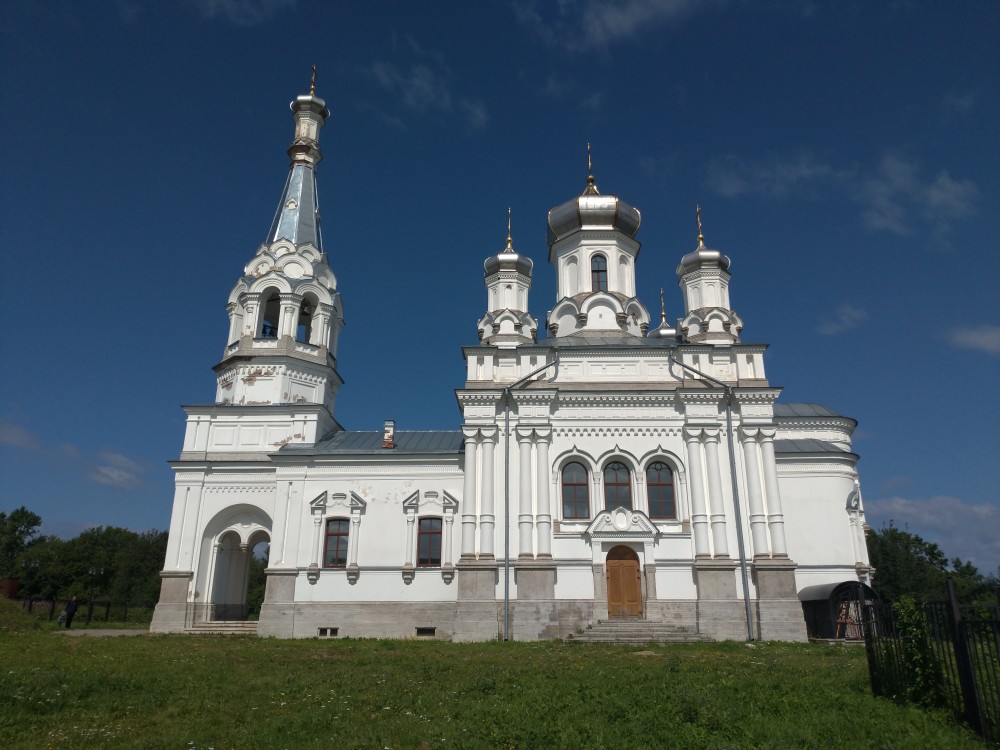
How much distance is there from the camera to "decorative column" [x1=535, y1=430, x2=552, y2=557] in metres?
22.3

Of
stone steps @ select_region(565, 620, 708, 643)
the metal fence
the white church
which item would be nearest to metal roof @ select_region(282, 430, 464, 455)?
the white church

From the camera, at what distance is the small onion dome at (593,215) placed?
30359 mm

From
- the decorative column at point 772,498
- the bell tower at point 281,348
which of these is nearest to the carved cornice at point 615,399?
the decorative column at point 772,498

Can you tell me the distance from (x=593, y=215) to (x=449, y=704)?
2414cm

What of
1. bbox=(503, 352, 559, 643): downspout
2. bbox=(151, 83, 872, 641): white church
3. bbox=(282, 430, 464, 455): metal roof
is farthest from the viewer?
bbox=(282, 430, 464, 455): metal roof

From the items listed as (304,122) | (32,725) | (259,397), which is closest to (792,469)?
(259,397)

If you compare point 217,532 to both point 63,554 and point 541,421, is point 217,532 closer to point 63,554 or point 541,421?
point 541,421

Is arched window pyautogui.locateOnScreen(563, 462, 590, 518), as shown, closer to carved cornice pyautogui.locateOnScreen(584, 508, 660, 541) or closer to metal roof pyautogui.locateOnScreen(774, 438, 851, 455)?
carved cornice pyautogui.locateOnScreen(584, 508, 660, 541)

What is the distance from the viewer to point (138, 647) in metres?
17.7

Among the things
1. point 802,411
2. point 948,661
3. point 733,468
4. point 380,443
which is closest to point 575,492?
point 733,468

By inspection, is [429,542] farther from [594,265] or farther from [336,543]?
[594,265]

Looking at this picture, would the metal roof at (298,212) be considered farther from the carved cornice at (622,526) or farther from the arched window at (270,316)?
the carved cornice at (622,526)

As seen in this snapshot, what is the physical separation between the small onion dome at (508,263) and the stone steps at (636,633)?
48.5ft

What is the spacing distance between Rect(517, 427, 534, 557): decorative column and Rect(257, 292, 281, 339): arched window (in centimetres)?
1199
